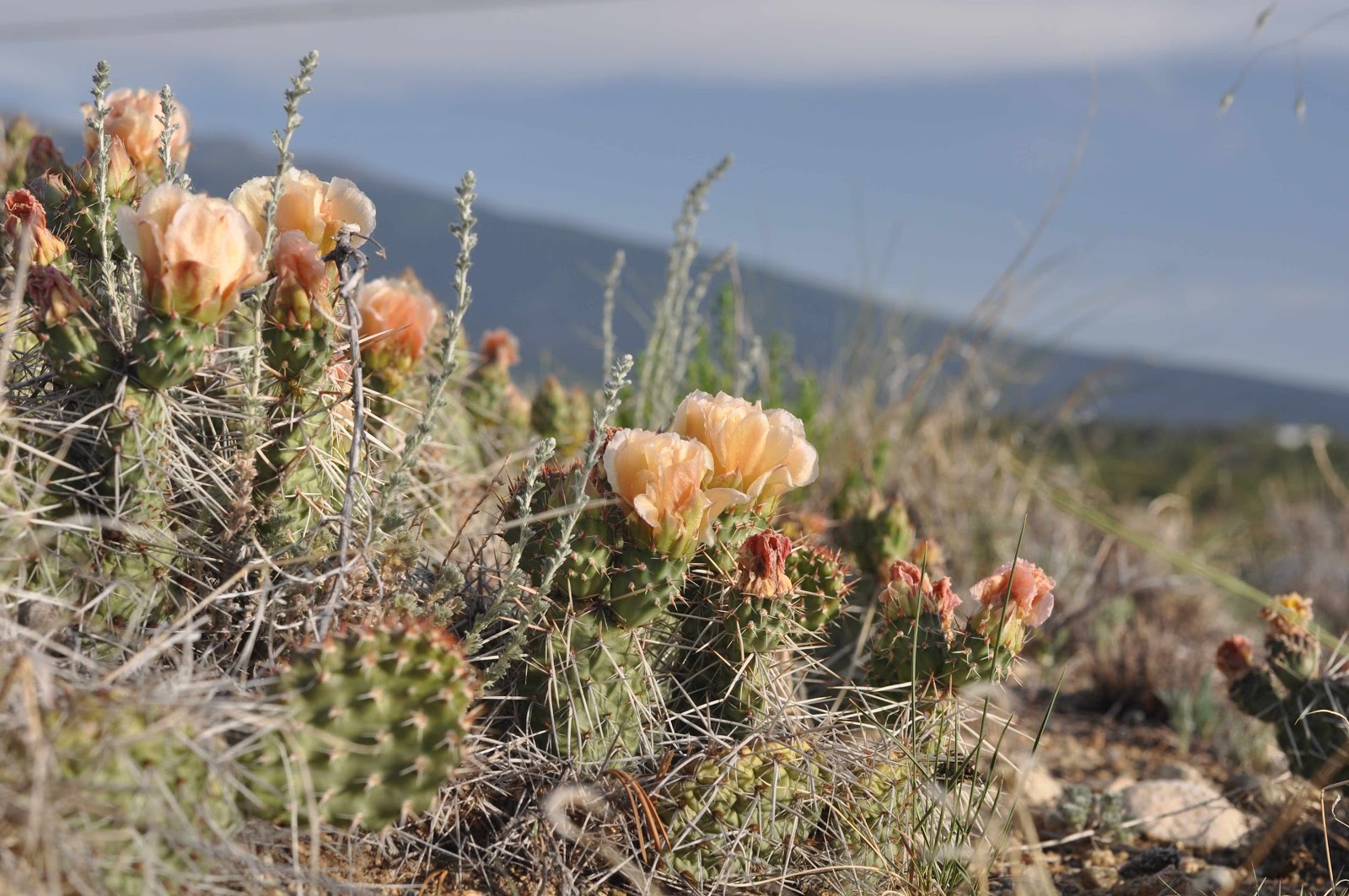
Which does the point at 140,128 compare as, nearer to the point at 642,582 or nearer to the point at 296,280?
the point at 296,280

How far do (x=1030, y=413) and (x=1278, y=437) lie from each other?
85.8 feet

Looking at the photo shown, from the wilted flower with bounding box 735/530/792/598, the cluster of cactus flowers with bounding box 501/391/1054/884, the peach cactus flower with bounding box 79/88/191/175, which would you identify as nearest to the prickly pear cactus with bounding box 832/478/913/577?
the cluster of cactus flowers with bounding box 501/391/1054/884

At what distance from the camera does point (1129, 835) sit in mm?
2486

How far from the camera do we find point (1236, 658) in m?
2.60

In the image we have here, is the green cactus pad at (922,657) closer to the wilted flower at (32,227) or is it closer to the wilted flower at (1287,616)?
the wilted flower at (1287,616)

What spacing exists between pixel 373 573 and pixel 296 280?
1.65 feet

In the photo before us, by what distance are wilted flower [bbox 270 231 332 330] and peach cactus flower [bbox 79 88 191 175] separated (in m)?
0.74

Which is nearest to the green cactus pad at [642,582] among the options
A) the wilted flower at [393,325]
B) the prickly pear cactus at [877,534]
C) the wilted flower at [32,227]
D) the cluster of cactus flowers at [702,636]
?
the cluster of cactus flowers at [702,636]

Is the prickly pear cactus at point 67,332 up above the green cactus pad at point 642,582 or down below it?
above

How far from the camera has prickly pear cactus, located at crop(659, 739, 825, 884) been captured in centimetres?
174

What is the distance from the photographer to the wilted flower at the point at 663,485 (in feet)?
5.38

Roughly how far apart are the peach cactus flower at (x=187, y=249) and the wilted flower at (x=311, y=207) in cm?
25

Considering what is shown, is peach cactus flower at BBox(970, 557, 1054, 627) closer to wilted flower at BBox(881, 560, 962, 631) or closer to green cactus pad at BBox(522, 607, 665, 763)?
wilted flower at BBox(881, 560, 962, 631)

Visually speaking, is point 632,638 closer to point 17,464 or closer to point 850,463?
point 17,464
